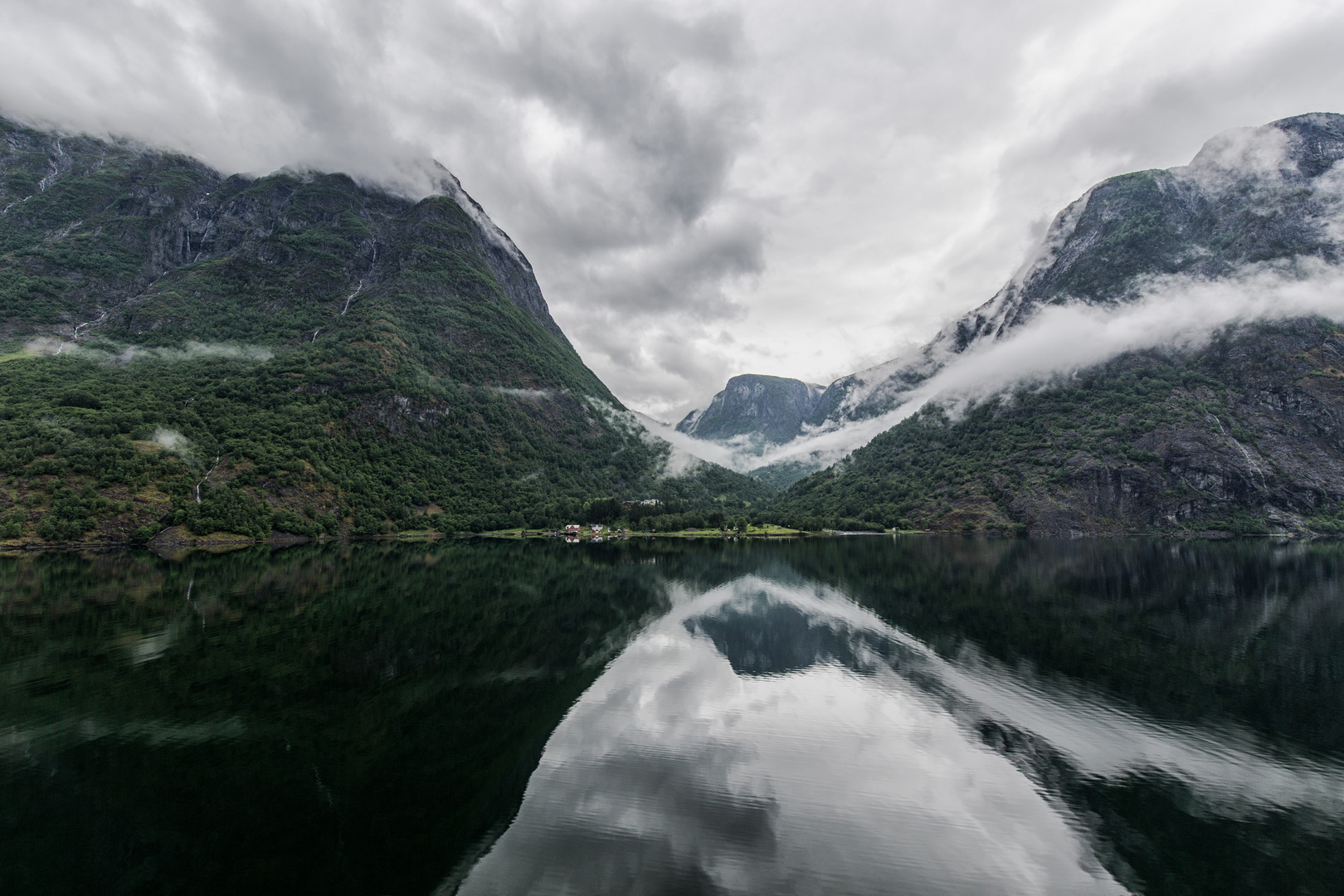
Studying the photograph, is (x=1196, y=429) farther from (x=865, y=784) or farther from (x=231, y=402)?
(x=231, y=402)

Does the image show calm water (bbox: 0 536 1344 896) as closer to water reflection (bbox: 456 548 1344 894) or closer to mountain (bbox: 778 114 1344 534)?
water reflection (bbox: 456 548 1344 894)

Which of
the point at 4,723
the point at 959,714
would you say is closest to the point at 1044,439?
the point at 959,714

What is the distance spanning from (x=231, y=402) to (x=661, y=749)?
13974cm

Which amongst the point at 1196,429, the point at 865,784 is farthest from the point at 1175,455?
the point at 865,784

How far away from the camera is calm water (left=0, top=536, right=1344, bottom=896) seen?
11.5 m

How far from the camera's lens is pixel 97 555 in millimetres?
66562

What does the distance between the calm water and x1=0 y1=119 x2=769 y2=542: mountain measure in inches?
2460

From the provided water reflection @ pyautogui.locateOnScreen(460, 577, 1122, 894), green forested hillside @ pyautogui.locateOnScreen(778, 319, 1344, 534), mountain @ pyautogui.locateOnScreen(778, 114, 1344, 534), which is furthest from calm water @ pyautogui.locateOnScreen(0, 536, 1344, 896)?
mountain @ pyautogui.locateOnScreen(778, 114, 1344, 534)

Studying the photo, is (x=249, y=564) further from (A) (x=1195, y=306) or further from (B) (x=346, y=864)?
(A) (x=1195, y=306)

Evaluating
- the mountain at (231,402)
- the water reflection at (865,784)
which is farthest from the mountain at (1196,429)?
the water reflection at (865,784)

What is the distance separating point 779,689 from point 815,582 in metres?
33.6

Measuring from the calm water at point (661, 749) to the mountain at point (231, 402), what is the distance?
2460 inches

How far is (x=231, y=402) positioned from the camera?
390ft

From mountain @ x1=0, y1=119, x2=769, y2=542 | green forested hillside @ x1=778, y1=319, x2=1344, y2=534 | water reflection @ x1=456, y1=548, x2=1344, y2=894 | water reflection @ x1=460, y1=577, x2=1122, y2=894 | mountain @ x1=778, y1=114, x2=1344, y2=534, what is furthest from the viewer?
mountain @ x1=778, y1=114, x2=1344, y2=534
